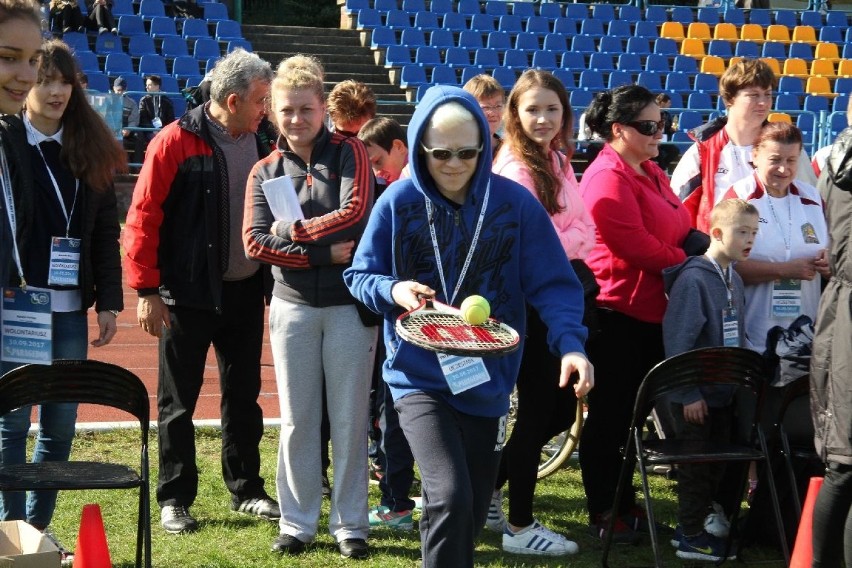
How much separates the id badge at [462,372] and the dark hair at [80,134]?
182cm

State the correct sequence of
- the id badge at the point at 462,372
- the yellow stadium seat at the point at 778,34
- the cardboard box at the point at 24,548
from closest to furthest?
the id badge at the point at 462,372 → the cardboard box at the point at 24,548 → the yellow stadium seat at the point at 778,34

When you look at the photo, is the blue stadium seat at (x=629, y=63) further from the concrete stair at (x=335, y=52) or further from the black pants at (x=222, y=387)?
the black pants at (x=222, y=387)

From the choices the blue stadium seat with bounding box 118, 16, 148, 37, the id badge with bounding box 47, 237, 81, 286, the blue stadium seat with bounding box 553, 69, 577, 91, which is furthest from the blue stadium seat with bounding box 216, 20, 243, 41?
the id badge with bounding box 47, 237, 81, 286

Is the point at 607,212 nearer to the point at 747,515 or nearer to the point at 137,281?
the point at 747,515

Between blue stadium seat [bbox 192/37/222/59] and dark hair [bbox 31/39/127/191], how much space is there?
1483 centimetres

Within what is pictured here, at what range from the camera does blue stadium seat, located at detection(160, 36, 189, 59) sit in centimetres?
1886

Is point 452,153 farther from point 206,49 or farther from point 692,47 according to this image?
point 692,47

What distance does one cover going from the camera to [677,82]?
20.8 m

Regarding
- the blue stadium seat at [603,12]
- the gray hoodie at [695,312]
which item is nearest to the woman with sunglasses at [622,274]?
the gray hoodie at [695,312]

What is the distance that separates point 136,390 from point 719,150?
3.19 m

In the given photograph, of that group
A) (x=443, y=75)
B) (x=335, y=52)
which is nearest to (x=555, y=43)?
(x=443, y=75)

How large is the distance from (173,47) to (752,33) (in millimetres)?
11740

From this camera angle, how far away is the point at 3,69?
9.86 ft

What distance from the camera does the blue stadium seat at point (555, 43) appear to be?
21391mm
